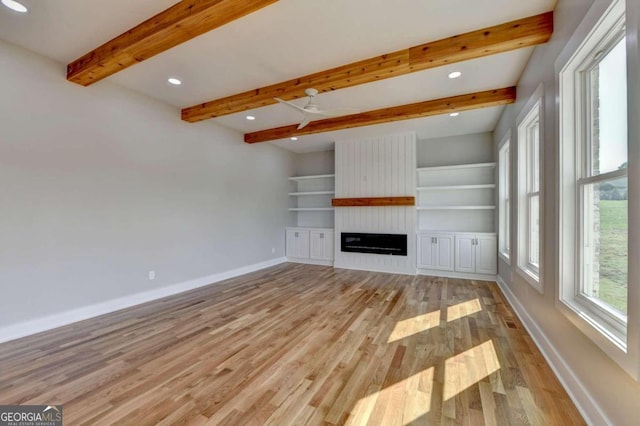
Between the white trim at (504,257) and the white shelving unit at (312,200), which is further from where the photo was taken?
the white shelving unit at (312,200)

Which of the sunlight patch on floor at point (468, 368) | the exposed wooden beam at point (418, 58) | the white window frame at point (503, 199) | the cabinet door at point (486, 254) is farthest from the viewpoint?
the cabinet door at point (486, 254)

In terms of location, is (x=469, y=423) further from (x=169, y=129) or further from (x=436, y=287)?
(x=169, y=129)

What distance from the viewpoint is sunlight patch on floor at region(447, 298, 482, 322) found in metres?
3.35

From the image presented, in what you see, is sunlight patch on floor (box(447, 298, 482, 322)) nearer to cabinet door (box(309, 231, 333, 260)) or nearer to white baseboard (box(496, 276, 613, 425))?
white baseboard (box(496, 276, 613, 425))

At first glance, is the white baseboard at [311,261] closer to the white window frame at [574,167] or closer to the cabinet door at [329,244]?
the cabinet door at [329,244]

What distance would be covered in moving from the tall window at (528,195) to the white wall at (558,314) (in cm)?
23

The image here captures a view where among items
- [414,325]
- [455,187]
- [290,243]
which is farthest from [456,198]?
[290,243]

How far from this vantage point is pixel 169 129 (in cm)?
429

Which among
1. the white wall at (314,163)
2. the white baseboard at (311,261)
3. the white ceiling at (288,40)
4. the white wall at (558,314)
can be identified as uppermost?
the white ceiling at (288,40)

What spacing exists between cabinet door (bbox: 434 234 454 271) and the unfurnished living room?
0.13 ft

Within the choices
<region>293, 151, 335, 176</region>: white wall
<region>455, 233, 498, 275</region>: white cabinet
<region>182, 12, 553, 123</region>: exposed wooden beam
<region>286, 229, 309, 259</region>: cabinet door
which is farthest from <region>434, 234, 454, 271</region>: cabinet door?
<region>182, 12, 553, 123</region>: exposed wooden beam

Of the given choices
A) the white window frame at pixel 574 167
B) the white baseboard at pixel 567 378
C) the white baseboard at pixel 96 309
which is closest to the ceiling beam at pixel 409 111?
the white window frame at pixel 574 167

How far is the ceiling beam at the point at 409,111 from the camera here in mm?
3688

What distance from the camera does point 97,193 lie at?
11.3ft
